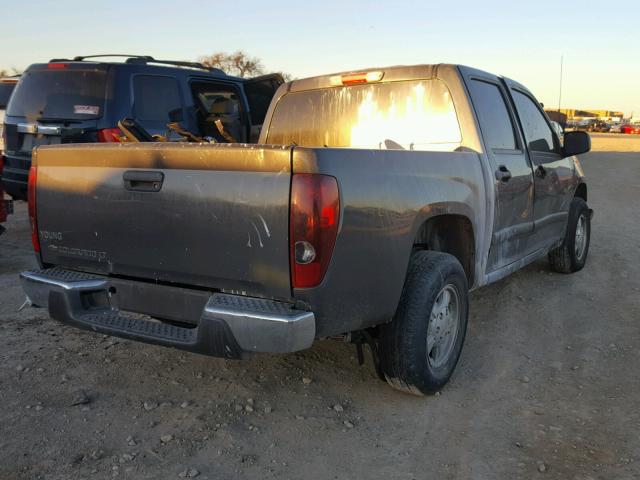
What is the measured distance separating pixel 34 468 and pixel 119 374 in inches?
42.4

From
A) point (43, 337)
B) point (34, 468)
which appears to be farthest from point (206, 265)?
point (43, 337)

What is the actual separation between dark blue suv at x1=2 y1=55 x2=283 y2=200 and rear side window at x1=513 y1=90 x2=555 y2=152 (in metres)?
3.00

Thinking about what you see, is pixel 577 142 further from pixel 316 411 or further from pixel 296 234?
pixel 296 234

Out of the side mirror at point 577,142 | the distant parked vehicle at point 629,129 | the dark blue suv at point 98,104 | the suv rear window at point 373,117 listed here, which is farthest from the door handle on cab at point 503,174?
the distant parked vehicle at point 629,129

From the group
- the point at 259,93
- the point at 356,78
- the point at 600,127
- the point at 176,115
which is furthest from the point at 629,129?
the point at 356,78

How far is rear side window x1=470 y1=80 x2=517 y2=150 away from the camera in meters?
4.36

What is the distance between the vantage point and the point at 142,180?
3.14 metres

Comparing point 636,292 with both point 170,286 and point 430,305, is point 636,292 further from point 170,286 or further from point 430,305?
point 170,286

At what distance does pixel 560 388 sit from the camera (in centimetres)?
382

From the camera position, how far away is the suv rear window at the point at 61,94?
22.6ft

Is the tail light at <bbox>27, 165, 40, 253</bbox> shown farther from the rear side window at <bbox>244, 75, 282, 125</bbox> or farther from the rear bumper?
the rear side window at <bbox>244, 75, 282, 125</bbox>

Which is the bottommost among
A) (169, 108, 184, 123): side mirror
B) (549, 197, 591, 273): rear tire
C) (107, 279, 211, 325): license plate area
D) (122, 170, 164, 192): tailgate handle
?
(549, 197, 591, 273): rear tire

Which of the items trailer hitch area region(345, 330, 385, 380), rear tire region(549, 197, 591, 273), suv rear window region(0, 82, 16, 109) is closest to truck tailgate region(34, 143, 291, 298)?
trailer hitch area region(345, 330, 385, 380)

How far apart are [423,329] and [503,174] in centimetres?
149
